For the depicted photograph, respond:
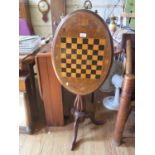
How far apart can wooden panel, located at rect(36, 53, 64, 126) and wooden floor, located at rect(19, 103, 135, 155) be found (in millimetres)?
109

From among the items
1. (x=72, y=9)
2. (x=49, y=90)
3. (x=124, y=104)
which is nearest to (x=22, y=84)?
(x=49, y=90)

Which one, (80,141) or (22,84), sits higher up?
(22,84)

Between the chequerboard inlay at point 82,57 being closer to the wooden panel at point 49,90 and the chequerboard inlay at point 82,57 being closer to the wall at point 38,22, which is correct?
the wooden panel at point 49,90

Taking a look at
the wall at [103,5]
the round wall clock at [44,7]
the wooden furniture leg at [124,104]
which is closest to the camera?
the wooden furniture leg at [124,104]

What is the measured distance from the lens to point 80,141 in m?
1.62

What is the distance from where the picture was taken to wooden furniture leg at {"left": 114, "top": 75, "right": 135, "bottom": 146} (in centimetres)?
134

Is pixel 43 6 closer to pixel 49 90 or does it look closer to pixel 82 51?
pixel 49 90

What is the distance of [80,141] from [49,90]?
0.53 metres

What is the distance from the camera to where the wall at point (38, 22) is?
2967 mm

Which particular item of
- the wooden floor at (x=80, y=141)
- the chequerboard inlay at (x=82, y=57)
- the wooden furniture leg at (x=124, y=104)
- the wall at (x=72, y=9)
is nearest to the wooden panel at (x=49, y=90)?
the wooden floor at (x=80, y=141)

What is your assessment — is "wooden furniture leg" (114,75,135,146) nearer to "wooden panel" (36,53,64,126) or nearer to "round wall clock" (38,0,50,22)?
"wooden panel" (36,53,64,126)

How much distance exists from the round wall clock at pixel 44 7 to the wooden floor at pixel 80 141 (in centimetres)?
192
